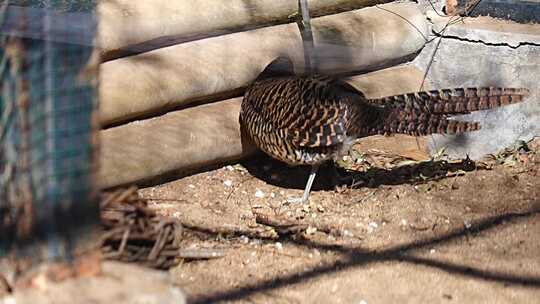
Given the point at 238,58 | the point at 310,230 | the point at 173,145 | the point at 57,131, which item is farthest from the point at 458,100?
the point at 57,131

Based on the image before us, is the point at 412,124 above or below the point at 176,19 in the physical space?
below

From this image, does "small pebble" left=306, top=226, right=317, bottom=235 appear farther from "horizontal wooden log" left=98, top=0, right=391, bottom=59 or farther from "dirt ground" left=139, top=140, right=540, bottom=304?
"horizontal wooden log" left=98, top=0, right=391, bottom=59

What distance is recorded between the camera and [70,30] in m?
2.22

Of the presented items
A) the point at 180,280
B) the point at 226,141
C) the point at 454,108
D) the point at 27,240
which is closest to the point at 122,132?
the point at 226,141

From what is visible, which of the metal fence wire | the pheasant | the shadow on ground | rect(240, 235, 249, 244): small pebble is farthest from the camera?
the pheasant

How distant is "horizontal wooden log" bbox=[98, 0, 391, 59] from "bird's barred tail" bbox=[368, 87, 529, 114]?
2.56 feet

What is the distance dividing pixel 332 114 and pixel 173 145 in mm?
796

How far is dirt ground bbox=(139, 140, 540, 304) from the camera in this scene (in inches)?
142

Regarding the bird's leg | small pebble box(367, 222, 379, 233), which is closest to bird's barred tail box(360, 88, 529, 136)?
the bird's leg

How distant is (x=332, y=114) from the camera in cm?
442

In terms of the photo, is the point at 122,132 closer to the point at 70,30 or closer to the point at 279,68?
the point at 279,68

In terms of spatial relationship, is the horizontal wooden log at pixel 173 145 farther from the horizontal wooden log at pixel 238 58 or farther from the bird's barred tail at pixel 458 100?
the bird's barred tail at pixel 458 100

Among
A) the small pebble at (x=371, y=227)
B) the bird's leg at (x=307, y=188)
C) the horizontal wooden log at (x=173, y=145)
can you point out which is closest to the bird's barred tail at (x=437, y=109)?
the bird's leg at (x=307, y=188)

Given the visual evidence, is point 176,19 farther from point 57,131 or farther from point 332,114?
point 57,131
